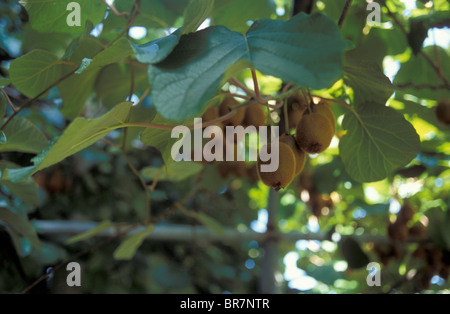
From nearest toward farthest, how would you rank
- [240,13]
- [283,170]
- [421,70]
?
1. [283,170]
2. [240,13]
3. [421,70]

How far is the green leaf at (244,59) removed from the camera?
1.13 feet

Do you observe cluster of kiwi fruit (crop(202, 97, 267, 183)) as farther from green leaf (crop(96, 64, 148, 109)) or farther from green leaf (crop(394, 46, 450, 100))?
green leaf (crop(394, 46, 450, 100))

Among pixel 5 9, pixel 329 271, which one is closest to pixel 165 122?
pixel 5 9

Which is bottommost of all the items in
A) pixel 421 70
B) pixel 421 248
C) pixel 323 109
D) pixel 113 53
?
pixel 421 248

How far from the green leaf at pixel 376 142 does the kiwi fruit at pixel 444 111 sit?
1.02 feet

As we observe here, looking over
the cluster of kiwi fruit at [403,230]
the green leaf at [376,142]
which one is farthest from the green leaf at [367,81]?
the cluster of kiwi fruit at [403,230]

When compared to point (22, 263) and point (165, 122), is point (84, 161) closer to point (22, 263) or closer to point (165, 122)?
point (22, 263)

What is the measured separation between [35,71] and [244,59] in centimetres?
39

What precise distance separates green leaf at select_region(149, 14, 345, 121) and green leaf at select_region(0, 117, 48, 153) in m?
0.33

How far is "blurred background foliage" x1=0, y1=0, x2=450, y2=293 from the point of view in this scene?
0.83m

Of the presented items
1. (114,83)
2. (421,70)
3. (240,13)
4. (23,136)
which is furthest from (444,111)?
(23,136)

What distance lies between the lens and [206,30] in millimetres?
421

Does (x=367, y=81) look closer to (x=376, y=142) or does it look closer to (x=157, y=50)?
(x=376, y=142)

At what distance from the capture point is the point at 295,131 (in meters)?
0.56
